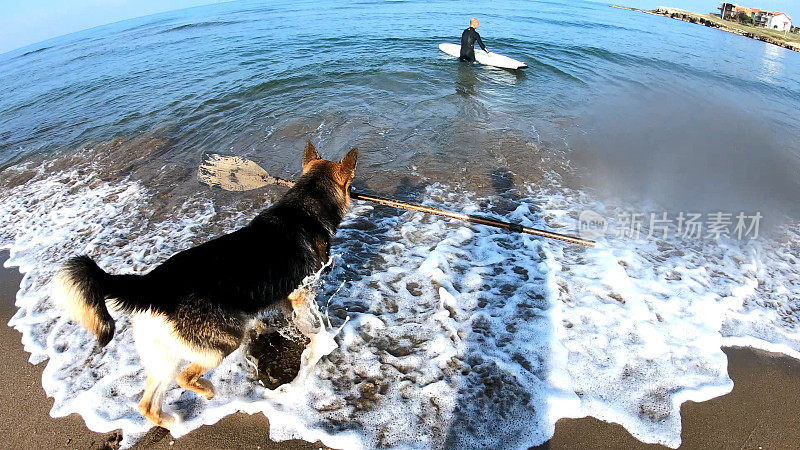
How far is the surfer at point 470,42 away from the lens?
16.6m

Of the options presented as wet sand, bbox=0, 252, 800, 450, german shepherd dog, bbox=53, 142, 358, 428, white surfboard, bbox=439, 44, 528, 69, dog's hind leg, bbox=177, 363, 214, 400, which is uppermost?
white surfboard, bbox=439, 44, 528, 69

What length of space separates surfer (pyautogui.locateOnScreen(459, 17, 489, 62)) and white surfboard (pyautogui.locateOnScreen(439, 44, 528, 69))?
48 centimetres

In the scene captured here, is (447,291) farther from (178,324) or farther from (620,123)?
(620,123)

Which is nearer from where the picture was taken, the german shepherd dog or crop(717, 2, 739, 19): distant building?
the german shepherd dog

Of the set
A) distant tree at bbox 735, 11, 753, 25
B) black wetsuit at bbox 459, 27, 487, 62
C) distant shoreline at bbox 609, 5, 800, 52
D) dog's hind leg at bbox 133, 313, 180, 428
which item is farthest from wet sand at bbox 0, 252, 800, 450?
distant tree at bbox 735, 11, 753, 25

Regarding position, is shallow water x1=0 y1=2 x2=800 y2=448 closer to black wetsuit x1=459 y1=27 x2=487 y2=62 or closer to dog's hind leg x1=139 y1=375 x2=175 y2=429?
dog's hind leg x1=139 y1=375 x2=175 y2=429

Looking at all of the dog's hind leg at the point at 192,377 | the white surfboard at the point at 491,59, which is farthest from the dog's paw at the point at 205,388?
the white surfboard at the point at 491,59

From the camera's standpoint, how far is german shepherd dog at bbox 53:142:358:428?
264 centimetres

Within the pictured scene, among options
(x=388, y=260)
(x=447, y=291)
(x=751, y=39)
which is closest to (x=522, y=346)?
(x=447, y=291)

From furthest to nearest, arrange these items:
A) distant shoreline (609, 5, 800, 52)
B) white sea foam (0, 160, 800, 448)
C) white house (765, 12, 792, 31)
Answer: white house (765, 12, 792, 31) → distant shoreline (609, 5, 800, 52) → white sea foam (0, 160, 800, 448)

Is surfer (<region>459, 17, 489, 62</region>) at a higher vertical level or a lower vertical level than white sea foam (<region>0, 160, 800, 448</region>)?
higher

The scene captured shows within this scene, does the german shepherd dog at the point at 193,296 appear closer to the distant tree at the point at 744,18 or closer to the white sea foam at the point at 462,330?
the white sea foam at the point at 462,330

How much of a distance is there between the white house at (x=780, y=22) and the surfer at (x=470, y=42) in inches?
2410

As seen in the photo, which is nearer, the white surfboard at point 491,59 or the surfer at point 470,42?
the white surfboard at point 491,59
